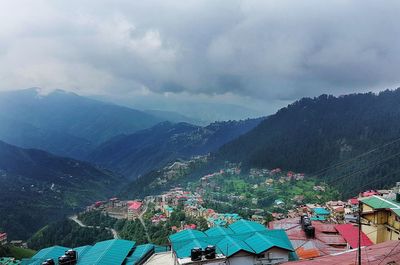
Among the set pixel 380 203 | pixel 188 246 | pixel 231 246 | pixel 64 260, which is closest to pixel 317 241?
pixel 380 203

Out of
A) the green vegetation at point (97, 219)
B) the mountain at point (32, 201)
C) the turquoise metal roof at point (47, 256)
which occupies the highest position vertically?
the turquoise metal roof at point (47, 256)

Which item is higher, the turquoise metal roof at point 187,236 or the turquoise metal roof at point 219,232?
the turquoise metal roof at point 219,232

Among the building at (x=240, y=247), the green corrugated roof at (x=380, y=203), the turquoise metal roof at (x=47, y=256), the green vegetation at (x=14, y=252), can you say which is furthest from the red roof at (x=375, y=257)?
the green vegetation at (x=14, y=252)

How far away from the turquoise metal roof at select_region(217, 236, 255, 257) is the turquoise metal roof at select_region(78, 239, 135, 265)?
6736 millimetres

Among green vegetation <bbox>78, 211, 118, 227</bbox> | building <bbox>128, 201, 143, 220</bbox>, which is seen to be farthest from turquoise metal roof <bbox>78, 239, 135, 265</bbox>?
green vegetation <bbox>78, 211, 118, 227</bbox>

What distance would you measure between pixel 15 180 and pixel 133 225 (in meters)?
122

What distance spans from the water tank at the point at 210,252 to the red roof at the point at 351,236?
996 cm

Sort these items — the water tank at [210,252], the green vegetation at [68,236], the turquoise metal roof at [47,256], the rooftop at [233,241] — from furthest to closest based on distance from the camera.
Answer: the green vegetation at [68,236]
the turquoise metal roof at [47,256]
the rooftop at [233,241]
the water tank at [210,252]

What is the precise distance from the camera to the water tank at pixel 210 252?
2253 cm

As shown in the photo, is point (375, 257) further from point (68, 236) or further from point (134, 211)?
point (134, 211)

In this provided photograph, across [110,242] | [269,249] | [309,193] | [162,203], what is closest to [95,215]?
[162,203]

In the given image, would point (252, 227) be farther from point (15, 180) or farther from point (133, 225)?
point (15, 180)

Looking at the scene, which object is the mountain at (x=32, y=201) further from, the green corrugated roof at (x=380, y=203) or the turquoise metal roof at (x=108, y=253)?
the green corrugated roof at (x=380, y=203)

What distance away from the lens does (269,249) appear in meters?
24.0
